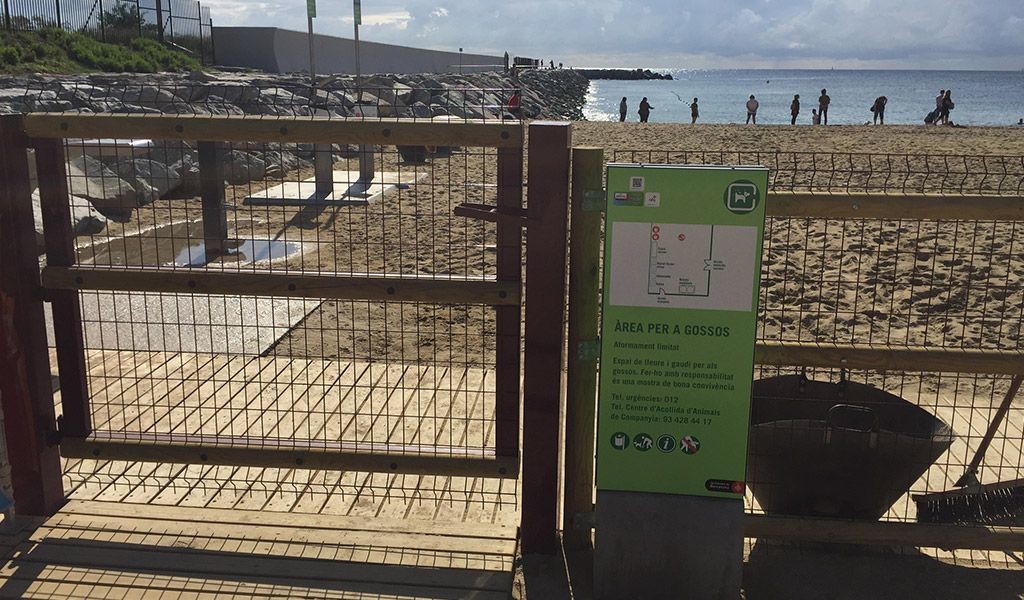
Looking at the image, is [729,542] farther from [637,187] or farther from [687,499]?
[637,187]

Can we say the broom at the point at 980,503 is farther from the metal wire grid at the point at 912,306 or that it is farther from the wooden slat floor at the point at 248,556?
the wooden slat floor at the point at 248,556

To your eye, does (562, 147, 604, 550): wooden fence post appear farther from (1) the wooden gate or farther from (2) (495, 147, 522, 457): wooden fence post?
(2) (495, 147, 522, 457): wooden fence post

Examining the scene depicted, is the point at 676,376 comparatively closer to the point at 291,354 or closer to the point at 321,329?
the point at 321,329

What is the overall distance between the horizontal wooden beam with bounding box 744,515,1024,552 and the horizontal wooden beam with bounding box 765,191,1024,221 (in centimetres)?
131

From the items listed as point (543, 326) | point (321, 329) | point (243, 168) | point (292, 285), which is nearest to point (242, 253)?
point (243, 168)

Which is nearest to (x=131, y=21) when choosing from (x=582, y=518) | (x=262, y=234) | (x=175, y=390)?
(x=262, y=234)

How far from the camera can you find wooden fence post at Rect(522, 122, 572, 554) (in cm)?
378

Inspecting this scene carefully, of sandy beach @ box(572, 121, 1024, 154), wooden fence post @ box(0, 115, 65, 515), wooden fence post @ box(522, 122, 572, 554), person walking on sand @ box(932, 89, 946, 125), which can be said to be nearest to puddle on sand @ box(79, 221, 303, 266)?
wooden fence post @ box(0, 115, 65, 515)

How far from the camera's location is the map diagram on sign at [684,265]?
3547mm

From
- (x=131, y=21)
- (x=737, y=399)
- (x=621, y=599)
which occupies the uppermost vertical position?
(x=131, y=21)

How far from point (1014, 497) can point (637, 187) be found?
261cm

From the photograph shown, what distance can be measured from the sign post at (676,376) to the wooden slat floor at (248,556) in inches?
26.3

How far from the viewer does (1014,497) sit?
457cm

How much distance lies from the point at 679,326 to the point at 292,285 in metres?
1.68
